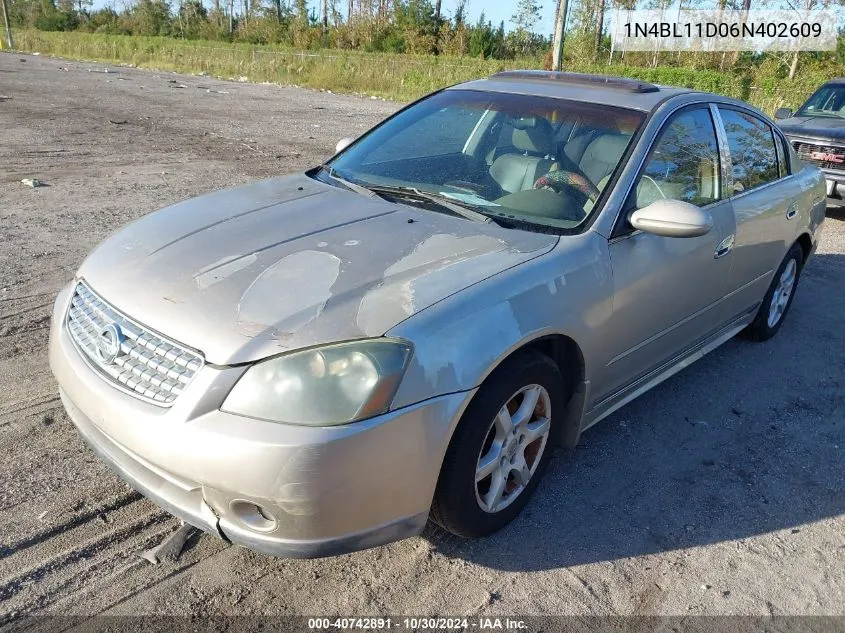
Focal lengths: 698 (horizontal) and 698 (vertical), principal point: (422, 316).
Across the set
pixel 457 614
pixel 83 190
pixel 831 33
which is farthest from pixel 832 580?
pixel 831 33

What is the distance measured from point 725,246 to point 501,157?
133 centimetres

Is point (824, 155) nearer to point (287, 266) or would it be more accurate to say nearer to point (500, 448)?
point (500, 448)

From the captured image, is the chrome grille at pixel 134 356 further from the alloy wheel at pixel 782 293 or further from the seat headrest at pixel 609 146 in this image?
the alloy wheel at pixel 782 293

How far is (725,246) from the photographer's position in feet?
12.4

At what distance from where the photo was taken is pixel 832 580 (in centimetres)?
271

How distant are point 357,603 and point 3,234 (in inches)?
202

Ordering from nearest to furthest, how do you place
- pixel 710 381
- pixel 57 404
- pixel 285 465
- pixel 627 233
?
pixel 285 465 < pixel 627 233 < pixel 57 404 < pixel 710 381

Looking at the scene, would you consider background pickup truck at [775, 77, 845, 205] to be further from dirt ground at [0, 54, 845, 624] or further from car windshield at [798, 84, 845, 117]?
dirt ground at [0, 54, 845, 624]

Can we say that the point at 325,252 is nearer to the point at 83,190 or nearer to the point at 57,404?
the point at 57,404

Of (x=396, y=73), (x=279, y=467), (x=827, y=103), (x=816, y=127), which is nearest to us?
(x=279, y=467)

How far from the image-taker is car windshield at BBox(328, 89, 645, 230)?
10.5 feet

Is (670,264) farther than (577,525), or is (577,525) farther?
(670,264)

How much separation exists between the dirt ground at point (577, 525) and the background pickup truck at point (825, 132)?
14.0 feet

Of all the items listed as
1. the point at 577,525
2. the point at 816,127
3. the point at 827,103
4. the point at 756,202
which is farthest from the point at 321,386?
the point at 827,103
